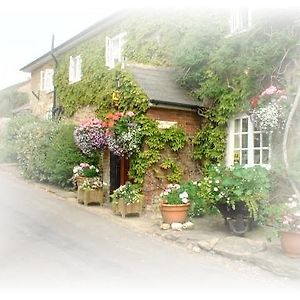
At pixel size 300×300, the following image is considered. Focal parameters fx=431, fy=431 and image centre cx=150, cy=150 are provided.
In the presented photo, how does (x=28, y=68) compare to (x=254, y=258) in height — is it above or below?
above

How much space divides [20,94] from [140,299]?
1100 inches

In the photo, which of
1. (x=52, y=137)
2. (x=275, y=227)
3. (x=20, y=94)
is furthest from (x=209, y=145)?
(x=20, y=94)

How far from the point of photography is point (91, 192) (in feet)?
41.0

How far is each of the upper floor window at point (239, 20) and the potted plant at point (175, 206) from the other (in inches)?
184

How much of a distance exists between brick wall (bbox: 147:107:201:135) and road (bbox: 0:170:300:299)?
10.7 ft

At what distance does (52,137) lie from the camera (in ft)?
52.9

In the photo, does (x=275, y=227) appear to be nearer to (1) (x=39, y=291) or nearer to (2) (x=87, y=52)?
(1) (x=39, y=291)

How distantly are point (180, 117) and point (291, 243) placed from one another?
573cm

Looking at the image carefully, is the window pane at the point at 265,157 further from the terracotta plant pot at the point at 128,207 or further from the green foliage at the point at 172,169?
the terracotta plant pot at the point at 128,207

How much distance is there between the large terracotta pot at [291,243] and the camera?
684 cm

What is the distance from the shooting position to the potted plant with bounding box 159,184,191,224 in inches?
371

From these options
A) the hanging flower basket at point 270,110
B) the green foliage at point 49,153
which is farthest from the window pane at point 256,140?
the green foliage at point 49,153

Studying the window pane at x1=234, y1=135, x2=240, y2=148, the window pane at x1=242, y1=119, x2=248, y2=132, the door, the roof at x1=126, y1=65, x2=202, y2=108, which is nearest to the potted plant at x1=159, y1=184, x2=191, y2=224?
the window pane at x1=234, y1=135, x2=240, y2=148

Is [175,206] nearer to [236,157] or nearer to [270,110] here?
[236,157]
